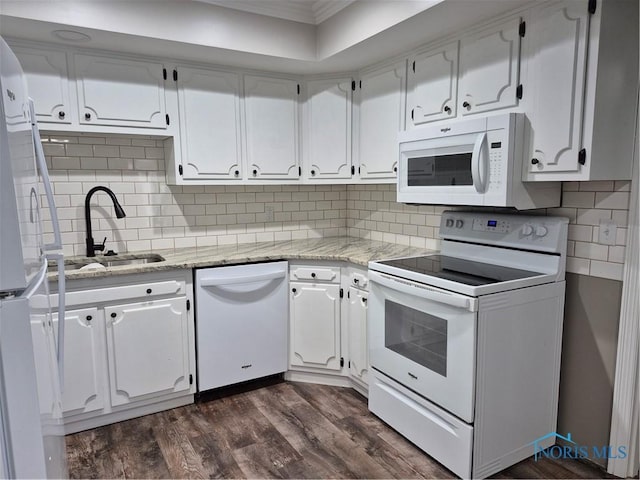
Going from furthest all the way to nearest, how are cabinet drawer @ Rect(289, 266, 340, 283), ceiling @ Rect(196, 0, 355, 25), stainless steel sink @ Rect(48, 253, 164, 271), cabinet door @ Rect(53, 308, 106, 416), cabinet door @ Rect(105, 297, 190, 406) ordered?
cabinet drawer @ Rect(289, 266, 340, 283)
stainless steel sink @ Rect(48, 253, 164, 271)
ceiling @ Rect(196, 0, 355, 25)
cabinet door @ Rect(105, 297, 190, 406)
cabinet door @ Rect(53, 308, 106, 416)

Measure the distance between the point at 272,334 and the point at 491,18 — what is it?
2.20 meters

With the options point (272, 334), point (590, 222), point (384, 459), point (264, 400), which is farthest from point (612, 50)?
point (264, 400)

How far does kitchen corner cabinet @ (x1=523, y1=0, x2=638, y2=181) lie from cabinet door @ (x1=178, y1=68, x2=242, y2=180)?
187 cm

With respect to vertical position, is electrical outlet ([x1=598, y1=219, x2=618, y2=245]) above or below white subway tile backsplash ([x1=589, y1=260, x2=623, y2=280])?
above

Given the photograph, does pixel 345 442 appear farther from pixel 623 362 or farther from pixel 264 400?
pixel 623 362

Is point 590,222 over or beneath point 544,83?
beneath

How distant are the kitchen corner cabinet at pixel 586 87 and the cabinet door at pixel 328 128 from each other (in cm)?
143

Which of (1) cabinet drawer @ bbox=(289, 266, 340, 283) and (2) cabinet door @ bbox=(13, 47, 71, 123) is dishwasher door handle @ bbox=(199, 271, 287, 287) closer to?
(1) cabinet drawer @ bbox=(289, 266, 340, 283)

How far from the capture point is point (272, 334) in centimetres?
288

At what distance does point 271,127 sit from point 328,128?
412mm

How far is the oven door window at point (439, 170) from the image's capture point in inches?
84.9

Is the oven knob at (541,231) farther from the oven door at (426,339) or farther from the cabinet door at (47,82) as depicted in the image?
the cabinet door at (47,82)

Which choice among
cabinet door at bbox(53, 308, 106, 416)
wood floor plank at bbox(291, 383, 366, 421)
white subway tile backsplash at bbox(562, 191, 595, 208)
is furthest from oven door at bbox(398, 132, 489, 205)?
cabinet door at bbox(53, 308, 106, 416)

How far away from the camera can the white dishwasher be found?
265 cm
